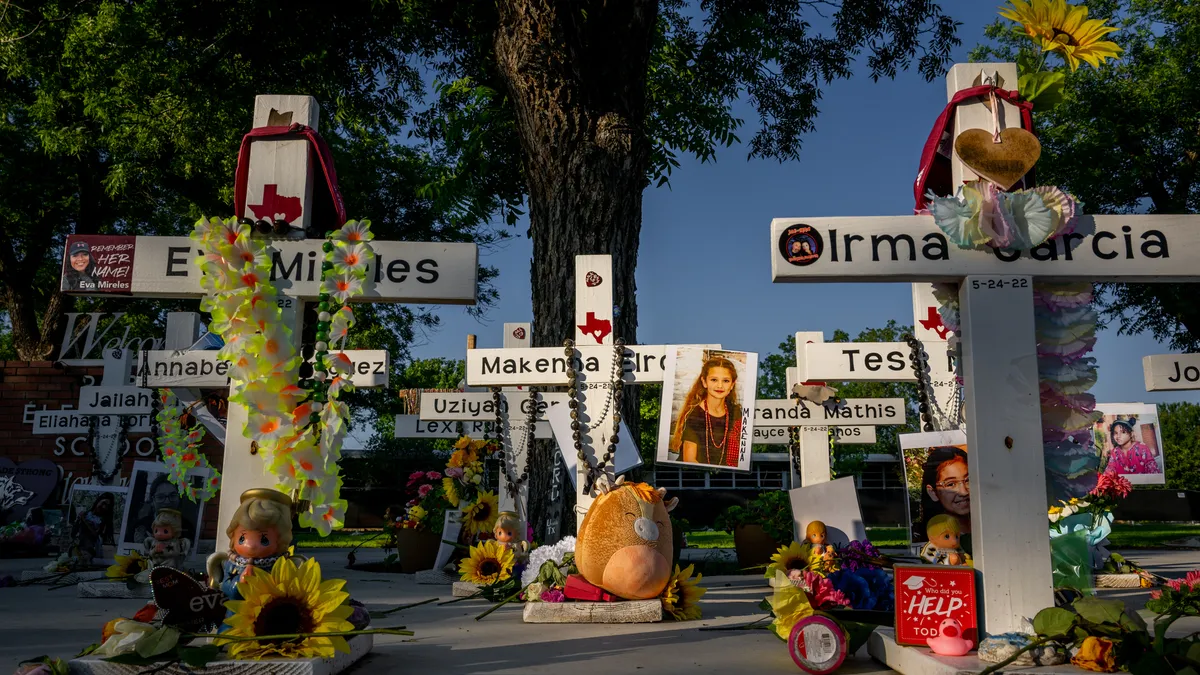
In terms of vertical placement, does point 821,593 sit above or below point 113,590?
above

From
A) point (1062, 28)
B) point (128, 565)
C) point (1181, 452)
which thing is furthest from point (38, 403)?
point (1181, 452)

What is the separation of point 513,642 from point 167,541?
454 cm

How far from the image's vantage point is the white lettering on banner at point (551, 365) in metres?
6.27

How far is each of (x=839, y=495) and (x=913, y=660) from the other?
157 inches

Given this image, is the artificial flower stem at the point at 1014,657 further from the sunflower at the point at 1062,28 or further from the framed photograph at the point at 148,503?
the framed photograph at the point at 148,503

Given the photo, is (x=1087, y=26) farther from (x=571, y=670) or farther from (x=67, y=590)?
(x=67, y=590)

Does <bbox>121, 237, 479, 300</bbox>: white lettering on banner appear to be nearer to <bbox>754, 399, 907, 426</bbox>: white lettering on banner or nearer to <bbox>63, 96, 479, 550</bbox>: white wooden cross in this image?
<bbox>63, 96, 479, 550</bbox>: white wooden cross

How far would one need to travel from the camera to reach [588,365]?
247 inches

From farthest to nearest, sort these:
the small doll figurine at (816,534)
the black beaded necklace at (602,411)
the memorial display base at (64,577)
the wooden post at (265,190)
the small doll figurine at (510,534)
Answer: the memorial display base at (64,577)
the small doll figurine at (510,534)
the small doll figurine at (816,534)
the black beaded necklace at (602,411)
the wooden post at (265,190)

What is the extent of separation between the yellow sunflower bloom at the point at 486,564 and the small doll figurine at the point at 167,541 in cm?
260

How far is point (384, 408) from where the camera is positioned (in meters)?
27.0

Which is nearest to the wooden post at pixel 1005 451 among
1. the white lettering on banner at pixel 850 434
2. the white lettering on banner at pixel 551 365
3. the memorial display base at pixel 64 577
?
the white lettering on banner at pixel 551 365

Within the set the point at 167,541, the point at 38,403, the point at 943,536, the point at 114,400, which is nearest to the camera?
the point at 943,536

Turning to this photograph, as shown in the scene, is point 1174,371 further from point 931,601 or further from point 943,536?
point 931,601
